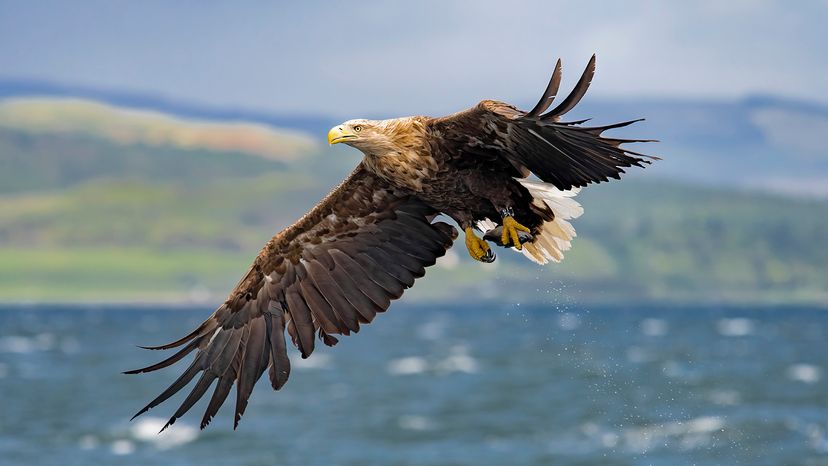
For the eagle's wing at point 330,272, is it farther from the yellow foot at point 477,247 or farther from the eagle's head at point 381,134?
the eagle's head at point 381,134

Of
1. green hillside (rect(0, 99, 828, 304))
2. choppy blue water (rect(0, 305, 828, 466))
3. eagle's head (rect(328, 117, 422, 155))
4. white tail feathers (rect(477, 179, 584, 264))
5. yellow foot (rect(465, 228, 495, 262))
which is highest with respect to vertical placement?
green hillside (rect(0, 99, 828, 304))

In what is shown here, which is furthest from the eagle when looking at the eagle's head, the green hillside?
the green hillside

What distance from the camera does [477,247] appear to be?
9.84m

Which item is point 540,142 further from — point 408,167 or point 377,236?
point 377,236

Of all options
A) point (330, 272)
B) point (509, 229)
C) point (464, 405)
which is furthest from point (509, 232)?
point (464, 405)

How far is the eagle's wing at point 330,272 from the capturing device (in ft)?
34.1

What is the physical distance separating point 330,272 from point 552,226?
184cm

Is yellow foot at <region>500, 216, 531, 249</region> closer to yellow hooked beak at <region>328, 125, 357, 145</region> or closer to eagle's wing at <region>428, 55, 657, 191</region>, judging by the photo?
eagle's wing at <region>428, 55, 657, 191</region>

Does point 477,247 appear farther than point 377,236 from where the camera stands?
No

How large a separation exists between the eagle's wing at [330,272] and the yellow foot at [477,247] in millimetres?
658

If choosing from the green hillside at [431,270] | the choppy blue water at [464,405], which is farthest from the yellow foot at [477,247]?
the green hillside at [431,270]

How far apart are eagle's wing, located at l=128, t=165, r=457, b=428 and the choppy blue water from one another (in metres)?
21.2

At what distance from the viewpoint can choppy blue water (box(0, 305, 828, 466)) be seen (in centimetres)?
3331

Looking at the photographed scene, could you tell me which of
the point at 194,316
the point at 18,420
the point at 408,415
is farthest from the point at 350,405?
the point at 194,316
